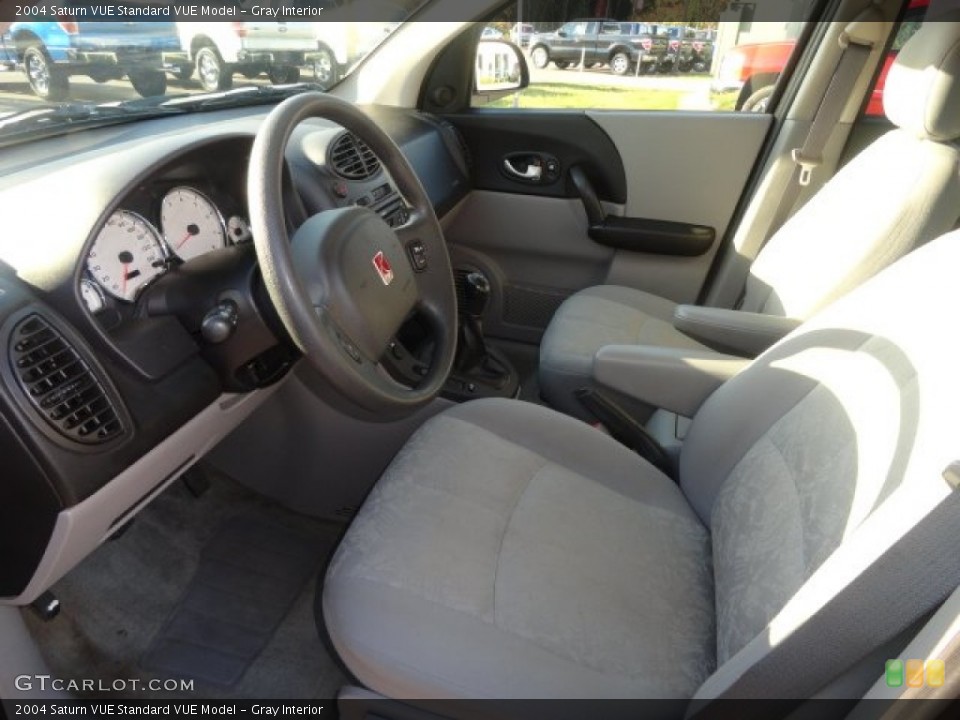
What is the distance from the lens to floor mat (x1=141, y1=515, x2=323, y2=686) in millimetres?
1461

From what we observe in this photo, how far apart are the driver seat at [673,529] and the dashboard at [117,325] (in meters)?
0.33

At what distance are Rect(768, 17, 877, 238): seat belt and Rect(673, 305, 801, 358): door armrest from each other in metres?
0.67

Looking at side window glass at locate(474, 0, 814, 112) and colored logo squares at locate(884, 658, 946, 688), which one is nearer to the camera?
colored logo squares at locate(884, 658, 946, 688)

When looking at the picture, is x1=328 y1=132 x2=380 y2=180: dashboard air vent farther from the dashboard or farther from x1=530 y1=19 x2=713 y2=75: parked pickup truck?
x1=530 y1=19 x2=713 y2=75: parked pickup truck

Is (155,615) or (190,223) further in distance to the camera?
(155,615)

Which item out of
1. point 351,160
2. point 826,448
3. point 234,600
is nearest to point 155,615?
point 234,600

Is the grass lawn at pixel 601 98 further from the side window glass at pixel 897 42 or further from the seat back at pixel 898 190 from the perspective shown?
the seat back at pixel 898 190

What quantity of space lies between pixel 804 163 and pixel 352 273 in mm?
1546

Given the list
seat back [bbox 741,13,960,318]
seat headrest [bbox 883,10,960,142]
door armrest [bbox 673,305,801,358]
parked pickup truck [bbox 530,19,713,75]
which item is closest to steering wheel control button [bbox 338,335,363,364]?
door armrest [bbox 673,305,801,358]

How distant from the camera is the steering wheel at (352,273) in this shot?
2.98 ft

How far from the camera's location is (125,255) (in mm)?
1084

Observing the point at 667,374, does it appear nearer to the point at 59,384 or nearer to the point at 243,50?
the point at 59,384

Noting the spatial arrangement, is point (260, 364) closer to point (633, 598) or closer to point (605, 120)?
point (633, 598)

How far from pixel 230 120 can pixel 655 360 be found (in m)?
1.08
